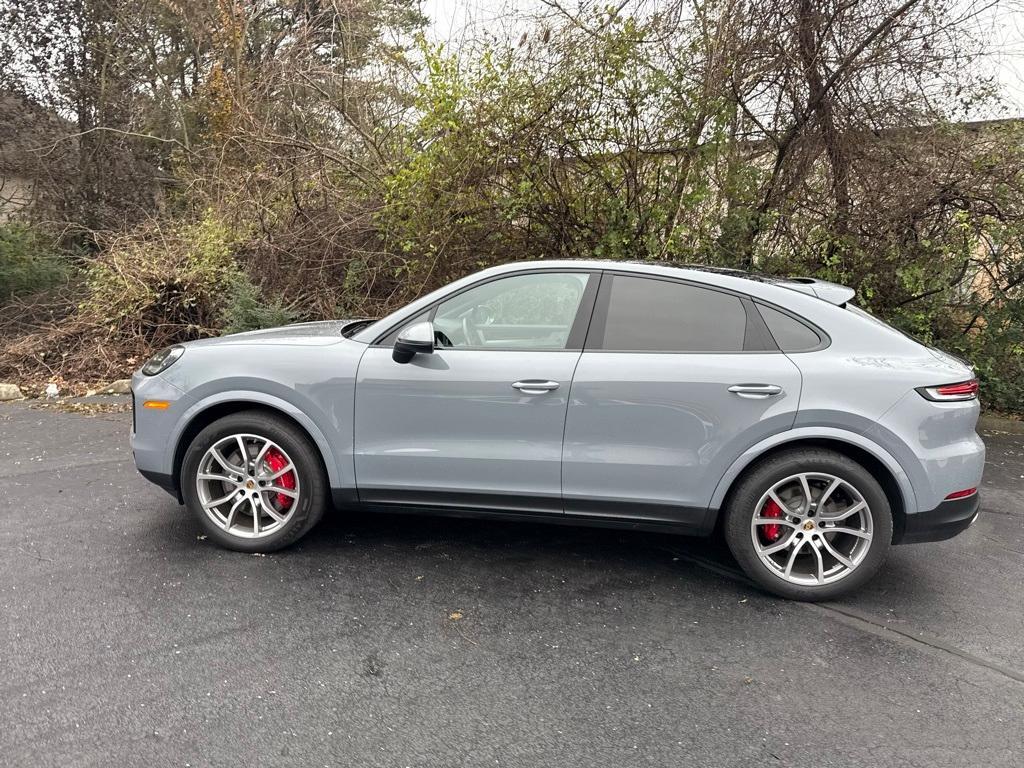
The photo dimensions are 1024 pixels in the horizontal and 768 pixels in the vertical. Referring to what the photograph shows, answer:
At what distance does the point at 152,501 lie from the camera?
4645mm

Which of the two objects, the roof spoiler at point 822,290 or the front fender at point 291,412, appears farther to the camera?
the front fender at point 291,412

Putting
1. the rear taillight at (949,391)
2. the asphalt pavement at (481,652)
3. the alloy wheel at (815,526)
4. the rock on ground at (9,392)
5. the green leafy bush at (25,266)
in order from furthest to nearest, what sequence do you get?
1. the green leafy bush at (25,266)
2. the rock on ground at (9,392)
3. the alloy wheel at (815,526)
4. the rear taillight at (949,391)
5. the asphalt pavement at (481,652)

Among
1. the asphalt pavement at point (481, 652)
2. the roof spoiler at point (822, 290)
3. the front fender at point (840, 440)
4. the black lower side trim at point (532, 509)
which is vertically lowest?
the asphalt pavement at point (481, 652)

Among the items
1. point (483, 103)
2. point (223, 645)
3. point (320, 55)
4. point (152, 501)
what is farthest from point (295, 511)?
point (320, 55)

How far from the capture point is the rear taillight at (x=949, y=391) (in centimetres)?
327

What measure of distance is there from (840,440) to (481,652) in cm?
187

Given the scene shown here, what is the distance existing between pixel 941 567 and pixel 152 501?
4685mm

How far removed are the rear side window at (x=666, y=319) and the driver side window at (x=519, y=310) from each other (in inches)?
6.6

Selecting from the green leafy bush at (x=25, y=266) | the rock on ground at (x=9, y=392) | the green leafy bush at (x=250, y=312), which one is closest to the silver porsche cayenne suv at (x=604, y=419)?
the green leafy bush at (x=250, y=312)

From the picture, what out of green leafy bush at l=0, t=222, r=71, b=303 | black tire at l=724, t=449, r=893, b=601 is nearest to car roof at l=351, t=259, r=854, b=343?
black tire at l=724, t=449, r=893, b=601

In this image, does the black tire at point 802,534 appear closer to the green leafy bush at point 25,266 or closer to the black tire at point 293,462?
the black tire at point 293,462

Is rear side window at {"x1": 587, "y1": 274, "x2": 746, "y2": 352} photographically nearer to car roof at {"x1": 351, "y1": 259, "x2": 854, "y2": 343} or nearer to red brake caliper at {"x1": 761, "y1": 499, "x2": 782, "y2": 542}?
car roof at {"x1": 351, "y1": 259, "x2": 854, "y2": 343}

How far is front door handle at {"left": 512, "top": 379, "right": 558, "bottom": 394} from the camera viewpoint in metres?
3.47

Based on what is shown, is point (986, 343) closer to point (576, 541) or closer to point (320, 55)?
point (576, 541)
